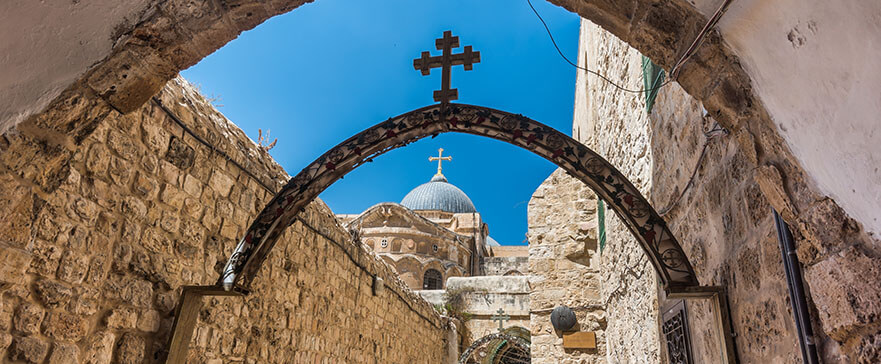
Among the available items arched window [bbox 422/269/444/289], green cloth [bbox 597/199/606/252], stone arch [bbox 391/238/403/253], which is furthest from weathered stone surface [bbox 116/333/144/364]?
arched window [bbox 422/269/444/289]

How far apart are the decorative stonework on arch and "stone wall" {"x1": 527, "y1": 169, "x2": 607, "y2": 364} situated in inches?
219

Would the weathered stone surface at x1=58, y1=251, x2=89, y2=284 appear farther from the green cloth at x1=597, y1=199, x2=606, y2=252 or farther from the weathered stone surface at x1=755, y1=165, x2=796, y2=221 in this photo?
the green cloth at x1=597, y1=199, x2=606, y2=252

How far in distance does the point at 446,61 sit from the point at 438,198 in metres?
29.1

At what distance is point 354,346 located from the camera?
6.19 meters

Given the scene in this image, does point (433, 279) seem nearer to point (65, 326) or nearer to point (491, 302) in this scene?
point (491, 302)

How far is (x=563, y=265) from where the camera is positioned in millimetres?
8594

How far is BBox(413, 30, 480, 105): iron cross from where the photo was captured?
3.06m

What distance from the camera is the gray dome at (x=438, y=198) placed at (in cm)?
3178

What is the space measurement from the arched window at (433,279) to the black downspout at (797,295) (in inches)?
868

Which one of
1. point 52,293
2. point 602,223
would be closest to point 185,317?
point 52,293

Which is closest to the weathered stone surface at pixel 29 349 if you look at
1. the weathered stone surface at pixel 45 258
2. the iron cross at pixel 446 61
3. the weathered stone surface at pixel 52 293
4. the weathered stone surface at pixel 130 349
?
the weathered stone surface at pixel 52 293

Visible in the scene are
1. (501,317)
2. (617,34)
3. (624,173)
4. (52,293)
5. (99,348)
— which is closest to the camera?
(617,34)

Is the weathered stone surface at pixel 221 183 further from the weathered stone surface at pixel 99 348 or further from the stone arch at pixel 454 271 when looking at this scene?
the stone arch at pixel 454 271

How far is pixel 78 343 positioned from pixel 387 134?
1856 millimetres
